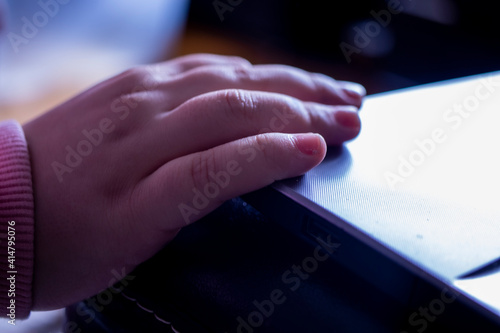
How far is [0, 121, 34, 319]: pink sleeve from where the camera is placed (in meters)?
0.47

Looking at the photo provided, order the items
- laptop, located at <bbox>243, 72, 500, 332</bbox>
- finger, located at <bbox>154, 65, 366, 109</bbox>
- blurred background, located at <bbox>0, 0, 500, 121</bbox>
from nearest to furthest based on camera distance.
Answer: laptop, located at <bbox>243, 72, 500, 332</bbox> < finger, located at <bbox>154, 65, 366, 109</bbox> < blurred background, located at <bbox>0, 0, 500, 121</bbox>

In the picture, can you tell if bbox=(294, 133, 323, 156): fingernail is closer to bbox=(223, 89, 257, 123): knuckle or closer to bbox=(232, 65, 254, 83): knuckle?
bbox=(223, 89, 257, 123): knuckle

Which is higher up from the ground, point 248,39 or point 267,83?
point 267,83

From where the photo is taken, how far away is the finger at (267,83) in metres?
0.59

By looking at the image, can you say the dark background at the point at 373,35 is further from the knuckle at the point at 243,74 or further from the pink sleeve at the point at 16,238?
the pink sleeve at the point at 16,238

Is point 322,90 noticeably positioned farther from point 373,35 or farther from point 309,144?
point 373,35

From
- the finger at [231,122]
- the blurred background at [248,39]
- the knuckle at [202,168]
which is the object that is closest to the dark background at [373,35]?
the blurred background at [248,39]

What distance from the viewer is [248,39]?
8.94ft

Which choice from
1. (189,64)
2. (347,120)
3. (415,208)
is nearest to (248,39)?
(189,64)

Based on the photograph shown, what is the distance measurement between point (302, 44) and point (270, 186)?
7.25 ft

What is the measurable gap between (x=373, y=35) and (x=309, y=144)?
193 cm

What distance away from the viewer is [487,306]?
0.32 m

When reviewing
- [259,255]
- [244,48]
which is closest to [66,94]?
[244,48]

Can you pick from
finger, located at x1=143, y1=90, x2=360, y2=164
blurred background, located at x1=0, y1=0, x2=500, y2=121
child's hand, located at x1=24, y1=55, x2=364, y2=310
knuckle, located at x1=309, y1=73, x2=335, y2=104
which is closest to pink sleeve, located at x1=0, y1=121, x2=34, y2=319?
child's hand, located at x1=24, y1=55, x2=364, y2=310
